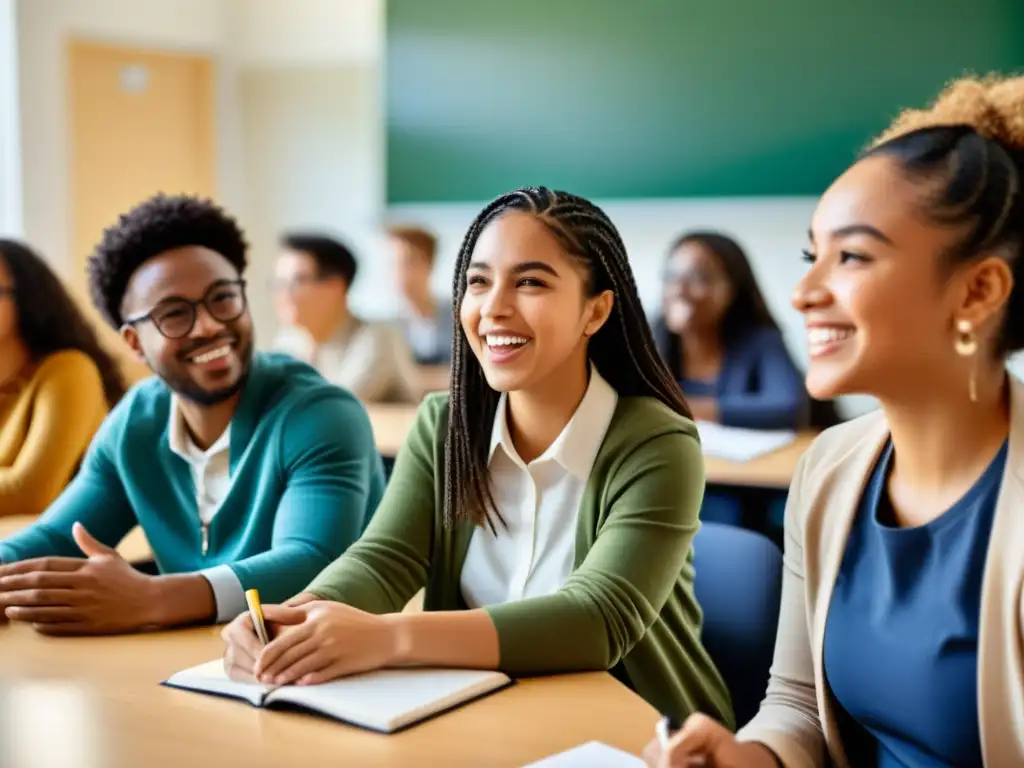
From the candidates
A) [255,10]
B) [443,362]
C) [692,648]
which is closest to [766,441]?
[692,648]

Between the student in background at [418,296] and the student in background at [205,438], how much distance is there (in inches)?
136

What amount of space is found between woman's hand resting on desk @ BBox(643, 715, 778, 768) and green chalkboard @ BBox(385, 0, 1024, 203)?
415cm

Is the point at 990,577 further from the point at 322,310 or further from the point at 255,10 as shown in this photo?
the point at 255,10

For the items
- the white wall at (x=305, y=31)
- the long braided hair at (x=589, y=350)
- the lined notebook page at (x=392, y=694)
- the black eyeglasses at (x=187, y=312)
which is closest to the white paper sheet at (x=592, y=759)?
the lined notebook page at (x=392, y=694)

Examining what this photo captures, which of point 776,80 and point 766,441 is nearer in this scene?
point 766,441

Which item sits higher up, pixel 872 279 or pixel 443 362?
pixel 872 279

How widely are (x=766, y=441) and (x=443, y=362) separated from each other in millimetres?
2292

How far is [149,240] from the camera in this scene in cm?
207

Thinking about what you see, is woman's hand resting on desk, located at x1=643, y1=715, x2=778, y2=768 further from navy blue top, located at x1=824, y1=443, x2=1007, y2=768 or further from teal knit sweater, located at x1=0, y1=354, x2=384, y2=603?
teal knit sweater, located at x1=0, y1=354, x2=384, y2=603

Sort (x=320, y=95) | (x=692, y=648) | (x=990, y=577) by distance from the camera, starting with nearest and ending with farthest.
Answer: (x=990, y=577)
(x=692, y=648)
(x=320, y=95)

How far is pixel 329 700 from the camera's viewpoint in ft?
4.40

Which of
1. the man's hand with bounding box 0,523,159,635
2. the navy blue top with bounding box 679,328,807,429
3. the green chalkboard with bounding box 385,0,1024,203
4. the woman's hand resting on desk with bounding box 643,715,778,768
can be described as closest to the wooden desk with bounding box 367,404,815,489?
the navy blue top with bounding box 679,328,807,429

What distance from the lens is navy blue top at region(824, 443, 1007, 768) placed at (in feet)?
3.90

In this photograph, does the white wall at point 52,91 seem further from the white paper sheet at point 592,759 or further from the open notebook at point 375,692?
the white paper sheet at point 592,759
